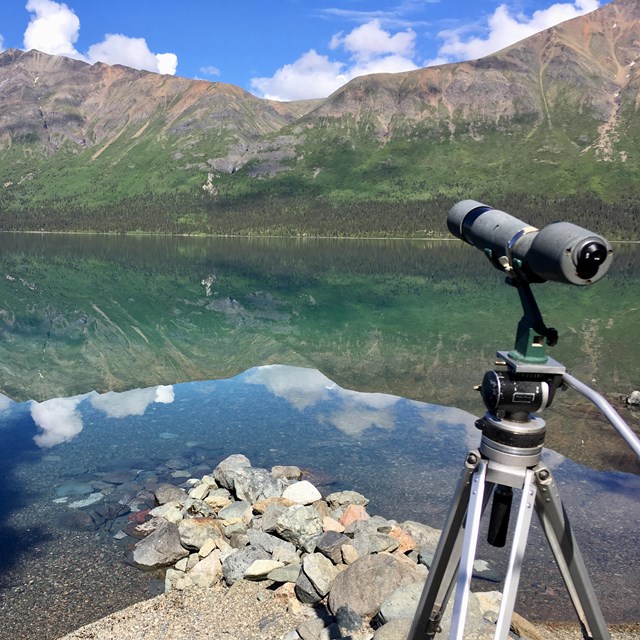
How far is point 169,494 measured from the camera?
13.5 m

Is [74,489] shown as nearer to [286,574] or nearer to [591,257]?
[286,574]

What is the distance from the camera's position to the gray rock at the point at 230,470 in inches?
535

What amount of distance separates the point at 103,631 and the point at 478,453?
7.60 meters

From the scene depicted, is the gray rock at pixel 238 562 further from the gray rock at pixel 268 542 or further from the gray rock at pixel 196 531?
the gray rock at pixel 196 531

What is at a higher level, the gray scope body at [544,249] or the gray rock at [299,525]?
the gray scope body at [544,249]

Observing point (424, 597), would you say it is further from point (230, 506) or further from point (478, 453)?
point (230, 506)

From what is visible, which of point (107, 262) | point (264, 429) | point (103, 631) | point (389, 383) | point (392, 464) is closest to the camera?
point (103, 631)

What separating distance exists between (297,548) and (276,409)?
35.0 feet

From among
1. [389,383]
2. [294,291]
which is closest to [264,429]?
[389,383]

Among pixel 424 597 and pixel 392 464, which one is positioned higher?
pixel 424 597

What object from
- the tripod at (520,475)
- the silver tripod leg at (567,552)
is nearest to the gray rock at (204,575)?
the tripod at (520,475)

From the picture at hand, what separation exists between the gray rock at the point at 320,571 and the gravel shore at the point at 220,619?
33 cm

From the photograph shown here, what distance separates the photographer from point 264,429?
18.9 meters

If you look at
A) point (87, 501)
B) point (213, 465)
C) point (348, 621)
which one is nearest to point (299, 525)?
point (348, 621)
